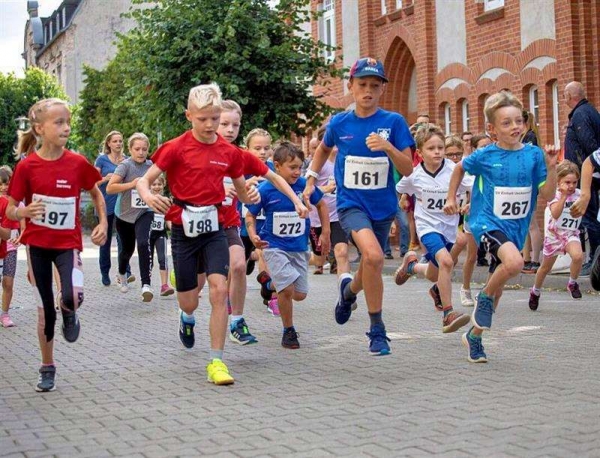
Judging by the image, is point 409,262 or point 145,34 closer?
point 409,262

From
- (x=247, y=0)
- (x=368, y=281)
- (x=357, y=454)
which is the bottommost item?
(x=357, y=454)

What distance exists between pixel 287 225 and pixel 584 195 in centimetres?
262

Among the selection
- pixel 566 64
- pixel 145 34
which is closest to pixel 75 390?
pixel 566 64

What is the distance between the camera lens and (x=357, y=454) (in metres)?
5.99

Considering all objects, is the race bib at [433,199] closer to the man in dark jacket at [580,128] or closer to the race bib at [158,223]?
the man in dark jacket at [580,128]

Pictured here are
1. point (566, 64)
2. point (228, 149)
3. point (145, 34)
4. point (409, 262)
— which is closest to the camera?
point (228, 149)

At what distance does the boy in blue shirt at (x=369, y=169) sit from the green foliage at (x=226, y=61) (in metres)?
14.6

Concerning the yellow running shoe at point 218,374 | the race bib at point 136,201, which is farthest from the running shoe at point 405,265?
the race bib at point 136,201

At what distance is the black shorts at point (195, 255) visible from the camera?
885 cm

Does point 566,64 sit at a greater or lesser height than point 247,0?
lesser

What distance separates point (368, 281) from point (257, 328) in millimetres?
2759

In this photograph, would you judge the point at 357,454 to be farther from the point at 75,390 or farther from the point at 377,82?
the point at 377,82

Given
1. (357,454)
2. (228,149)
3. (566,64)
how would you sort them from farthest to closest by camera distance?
(566,64) → (228,149) → (357,454)

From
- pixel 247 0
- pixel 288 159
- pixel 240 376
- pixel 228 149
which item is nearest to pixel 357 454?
pixel 240 376
